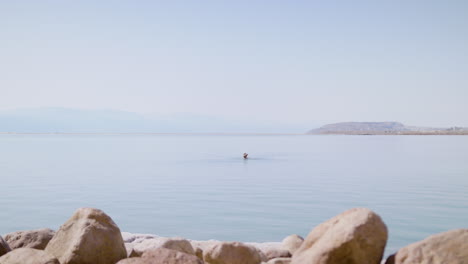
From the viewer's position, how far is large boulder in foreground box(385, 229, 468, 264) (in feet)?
16.4

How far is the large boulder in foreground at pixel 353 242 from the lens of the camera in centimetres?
522

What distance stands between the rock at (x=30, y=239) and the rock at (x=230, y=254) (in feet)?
7.78

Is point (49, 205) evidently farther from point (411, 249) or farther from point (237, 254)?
point (411, 249)

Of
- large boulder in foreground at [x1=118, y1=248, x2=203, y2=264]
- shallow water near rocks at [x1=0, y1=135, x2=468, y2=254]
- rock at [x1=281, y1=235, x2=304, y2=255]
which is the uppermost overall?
large boulder in foreground at [x1=118, y1=248, x2=203, y2=264]

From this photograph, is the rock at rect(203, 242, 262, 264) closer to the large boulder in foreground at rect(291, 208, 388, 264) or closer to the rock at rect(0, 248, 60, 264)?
the large boulder in foreground at rect(291, 208, 388, 264)

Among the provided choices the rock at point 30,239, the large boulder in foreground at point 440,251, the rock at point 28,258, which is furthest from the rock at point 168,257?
the rock at point 30,239

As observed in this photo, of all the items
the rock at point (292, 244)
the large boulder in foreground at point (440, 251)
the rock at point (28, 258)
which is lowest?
the rock at point (292, 244)

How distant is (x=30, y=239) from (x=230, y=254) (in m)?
2.94

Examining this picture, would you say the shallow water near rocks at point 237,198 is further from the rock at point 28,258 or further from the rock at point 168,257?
the rock at point 28,258

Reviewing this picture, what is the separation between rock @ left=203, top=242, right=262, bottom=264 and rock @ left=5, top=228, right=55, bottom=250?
7.78ft

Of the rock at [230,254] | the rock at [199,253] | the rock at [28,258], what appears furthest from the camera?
the rock at [199,253]

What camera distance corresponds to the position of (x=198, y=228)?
1585cm

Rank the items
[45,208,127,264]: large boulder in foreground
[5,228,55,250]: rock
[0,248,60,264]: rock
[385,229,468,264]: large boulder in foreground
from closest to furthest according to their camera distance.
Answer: [385,229,468,264]: large boulder in foreground < [0,248,60,264]: rock < [45,208,127,264]: large boulder in foreground < [5,228,55,250]: rock

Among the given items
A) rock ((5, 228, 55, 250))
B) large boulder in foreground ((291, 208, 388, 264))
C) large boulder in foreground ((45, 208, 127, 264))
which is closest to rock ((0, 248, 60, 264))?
large boulder in foreground ((45, 208, 127, 264))
